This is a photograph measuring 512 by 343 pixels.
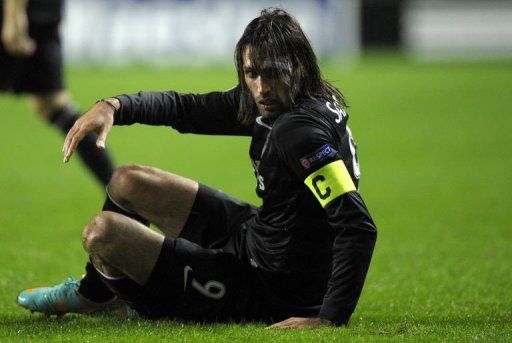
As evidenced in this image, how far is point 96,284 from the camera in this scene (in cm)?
445

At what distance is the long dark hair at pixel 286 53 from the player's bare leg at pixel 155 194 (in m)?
0.55

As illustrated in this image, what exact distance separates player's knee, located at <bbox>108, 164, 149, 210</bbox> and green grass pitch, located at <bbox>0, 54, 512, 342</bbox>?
0.50 metres

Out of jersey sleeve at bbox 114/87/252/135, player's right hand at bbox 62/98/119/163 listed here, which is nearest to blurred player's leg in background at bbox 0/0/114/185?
jersey sleeve at bbox 114/87/252/135

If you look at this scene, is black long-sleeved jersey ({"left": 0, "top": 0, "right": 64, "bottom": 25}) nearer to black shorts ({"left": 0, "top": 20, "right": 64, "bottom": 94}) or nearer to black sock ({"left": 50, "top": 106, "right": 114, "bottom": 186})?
black shorts ({"left": 0, "top": 20, "right": 64, "bottom": 94})

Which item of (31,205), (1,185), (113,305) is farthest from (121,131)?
(113,305)

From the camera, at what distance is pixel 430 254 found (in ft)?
21.1

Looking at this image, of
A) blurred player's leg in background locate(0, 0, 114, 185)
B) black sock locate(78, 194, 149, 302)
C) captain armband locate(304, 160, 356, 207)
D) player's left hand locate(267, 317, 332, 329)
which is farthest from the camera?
blurred player's leg in background locate(0, 0, 114, 185)

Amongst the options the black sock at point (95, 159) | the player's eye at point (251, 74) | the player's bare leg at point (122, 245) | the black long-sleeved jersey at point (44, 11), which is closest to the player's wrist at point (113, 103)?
the player's bare leg at point (122, 245)

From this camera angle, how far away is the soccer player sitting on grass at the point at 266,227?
12.8ft

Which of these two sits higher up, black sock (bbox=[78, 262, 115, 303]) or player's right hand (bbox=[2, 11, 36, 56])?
player's right hand (bbox=[2, 11, 36, 56])

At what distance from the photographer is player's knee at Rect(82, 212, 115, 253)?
13.4ft

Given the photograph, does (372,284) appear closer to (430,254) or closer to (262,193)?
(430,254)

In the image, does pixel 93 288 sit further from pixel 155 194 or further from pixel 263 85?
pixel 263 85

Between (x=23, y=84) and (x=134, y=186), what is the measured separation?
3.56 metres
